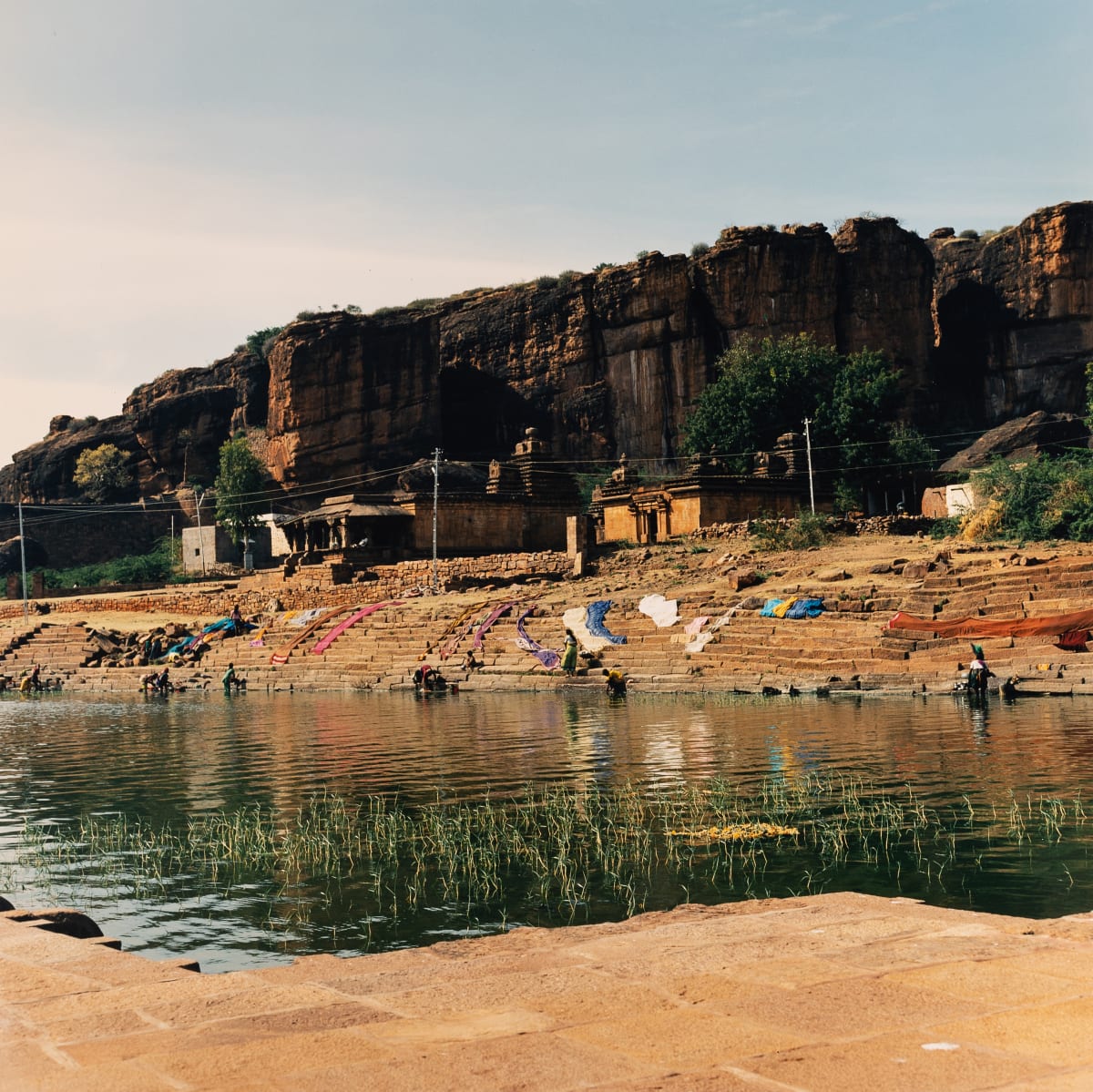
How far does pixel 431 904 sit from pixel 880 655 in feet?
62.9

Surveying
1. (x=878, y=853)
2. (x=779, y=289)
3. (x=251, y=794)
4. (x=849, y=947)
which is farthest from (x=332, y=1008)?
(x=779, y=289)

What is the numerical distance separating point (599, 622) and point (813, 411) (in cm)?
2727

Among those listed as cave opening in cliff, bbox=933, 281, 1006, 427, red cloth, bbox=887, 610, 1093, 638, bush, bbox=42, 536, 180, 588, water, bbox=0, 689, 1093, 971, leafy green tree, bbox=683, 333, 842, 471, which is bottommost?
water, bbox=0, 689, 1093, 971

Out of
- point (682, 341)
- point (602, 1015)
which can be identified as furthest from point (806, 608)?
point (682, 341)

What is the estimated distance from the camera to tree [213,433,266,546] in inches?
2699

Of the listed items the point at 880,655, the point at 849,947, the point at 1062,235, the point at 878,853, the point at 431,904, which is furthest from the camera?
the point at 1062,235

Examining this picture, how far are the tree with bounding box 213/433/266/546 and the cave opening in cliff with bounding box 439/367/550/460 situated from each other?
37.2ft

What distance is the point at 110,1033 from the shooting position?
17.0 ft

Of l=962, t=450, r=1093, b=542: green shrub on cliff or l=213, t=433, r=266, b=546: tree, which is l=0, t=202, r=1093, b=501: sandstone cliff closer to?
l=213, t=433, r=266, b=546: tree

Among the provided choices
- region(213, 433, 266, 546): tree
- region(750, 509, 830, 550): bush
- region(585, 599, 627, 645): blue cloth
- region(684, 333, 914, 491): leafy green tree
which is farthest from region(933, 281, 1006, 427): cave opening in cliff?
region(585, 599, 627, 645): blue cloth

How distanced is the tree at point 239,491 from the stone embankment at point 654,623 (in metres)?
14.6

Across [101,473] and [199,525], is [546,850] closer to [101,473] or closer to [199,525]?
[199,525]

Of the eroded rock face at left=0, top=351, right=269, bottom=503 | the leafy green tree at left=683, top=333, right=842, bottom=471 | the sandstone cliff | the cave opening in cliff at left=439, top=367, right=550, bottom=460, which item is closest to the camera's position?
the leafy green tree at left=683, top=333, right=842, bottom=471

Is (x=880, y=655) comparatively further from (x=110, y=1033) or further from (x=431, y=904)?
(x=110, y=1033)
